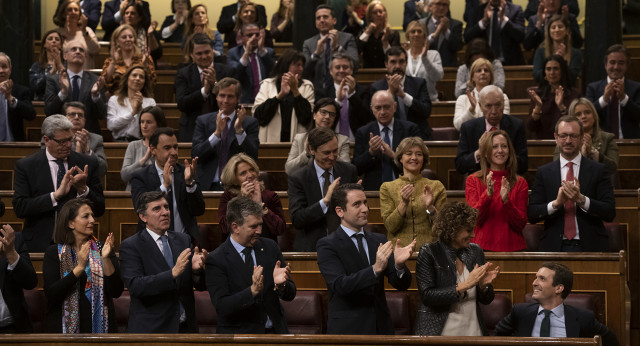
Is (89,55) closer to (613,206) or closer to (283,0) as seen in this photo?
(283,0)

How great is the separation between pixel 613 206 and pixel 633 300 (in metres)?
0.63

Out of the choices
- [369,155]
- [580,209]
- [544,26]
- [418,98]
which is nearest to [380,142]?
[369,155]

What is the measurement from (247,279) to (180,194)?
42.6 inches

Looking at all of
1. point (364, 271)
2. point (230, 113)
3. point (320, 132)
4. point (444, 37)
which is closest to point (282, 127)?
point (230, 113)

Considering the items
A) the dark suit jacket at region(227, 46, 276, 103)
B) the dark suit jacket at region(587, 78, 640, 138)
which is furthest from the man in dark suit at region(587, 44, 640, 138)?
the dark suit jacket at region(227, 46, 276, 103)

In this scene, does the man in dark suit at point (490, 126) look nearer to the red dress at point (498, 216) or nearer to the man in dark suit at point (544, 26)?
the red dress at point (498, 216)

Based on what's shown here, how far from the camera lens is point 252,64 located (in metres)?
7.99

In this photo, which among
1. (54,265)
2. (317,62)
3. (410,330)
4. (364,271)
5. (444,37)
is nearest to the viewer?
(364,271)

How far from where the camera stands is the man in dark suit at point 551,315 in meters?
4.67

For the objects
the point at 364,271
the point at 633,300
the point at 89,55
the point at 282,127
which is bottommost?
the point at 633,300

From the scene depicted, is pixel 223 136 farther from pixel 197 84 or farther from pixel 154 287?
pixel 154 287

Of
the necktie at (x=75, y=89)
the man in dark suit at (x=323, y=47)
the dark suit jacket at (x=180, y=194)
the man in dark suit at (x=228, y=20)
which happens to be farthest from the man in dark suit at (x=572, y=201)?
the man in dark suit at (x=228, y=20)

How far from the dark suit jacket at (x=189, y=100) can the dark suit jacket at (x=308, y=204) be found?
5.19 ft

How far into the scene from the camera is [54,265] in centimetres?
486
